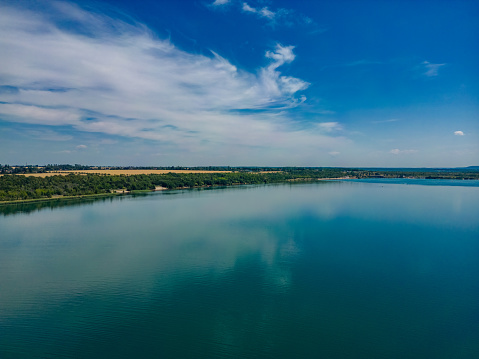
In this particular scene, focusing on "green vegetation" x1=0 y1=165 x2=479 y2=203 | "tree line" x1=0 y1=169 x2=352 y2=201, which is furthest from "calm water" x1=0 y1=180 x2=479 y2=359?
"tree line" x1=0 y1=169 x2=352 y2=201

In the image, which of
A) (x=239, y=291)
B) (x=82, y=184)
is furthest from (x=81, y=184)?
(x=239, y=291)

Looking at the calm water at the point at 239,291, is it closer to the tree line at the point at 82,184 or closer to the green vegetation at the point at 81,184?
the green vegetation at the point at 81,184

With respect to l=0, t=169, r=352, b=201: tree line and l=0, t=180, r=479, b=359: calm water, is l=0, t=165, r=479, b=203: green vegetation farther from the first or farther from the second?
l=0, t=180, r=479, b=359: calm water

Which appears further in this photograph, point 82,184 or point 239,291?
point 82,184

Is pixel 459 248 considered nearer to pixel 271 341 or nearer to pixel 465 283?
pixel 465 283

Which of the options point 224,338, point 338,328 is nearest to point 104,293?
point 224,338

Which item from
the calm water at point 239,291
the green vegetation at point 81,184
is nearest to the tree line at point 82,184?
the green vegetation at point 81,184

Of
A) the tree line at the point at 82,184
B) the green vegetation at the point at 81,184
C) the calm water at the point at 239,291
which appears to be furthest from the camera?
the tree line at the point at 82,184

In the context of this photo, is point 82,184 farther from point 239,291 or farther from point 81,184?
point 239,291

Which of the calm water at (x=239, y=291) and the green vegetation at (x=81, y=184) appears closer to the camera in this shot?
the calm water at (x=239, y=291)
